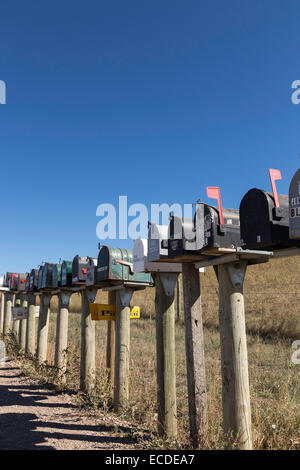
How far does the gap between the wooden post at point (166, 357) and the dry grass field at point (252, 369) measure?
0.58 feet

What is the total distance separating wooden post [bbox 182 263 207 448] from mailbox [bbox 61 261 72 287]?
336cm

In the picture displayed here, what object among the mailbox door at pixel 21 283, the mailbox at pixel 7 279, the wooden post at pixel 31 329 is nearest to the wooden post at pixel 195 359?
the wooden post at pixel 31 329

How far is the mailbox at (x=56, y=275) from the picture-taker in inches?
280

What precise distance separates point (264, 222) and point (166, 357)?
181 cm

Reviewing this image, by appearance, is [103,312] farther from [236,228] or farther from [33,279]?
[33,279]

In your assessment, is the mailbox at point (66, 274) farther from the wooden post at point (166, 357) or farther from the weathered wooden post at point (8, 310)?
the weathered wooden post at point (8, 310)

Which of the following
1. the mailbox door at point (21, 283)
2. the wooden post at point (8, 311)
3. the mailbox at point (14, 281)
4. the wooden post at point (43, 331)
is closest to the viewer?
the wooden post at point (43, 331)

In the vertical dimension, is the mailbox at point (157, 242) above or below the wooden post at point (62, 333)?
above

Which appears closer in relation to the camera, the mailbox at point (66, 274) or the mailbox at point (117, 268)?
the mailbox at point (117, 268)

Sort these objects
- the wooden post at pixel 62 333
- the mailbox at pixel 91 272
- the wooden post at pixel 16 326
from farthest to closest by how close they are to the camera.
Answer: the wooden post at pixel 16 326 < the wooden post at pixel 62 333 < the mailbox at pixel 91 272

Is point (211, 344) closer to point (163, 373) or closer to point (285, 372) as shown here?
point (285, 372)

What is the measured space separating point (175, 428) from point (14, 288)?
8.29m

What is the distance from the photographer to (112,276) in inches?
190
